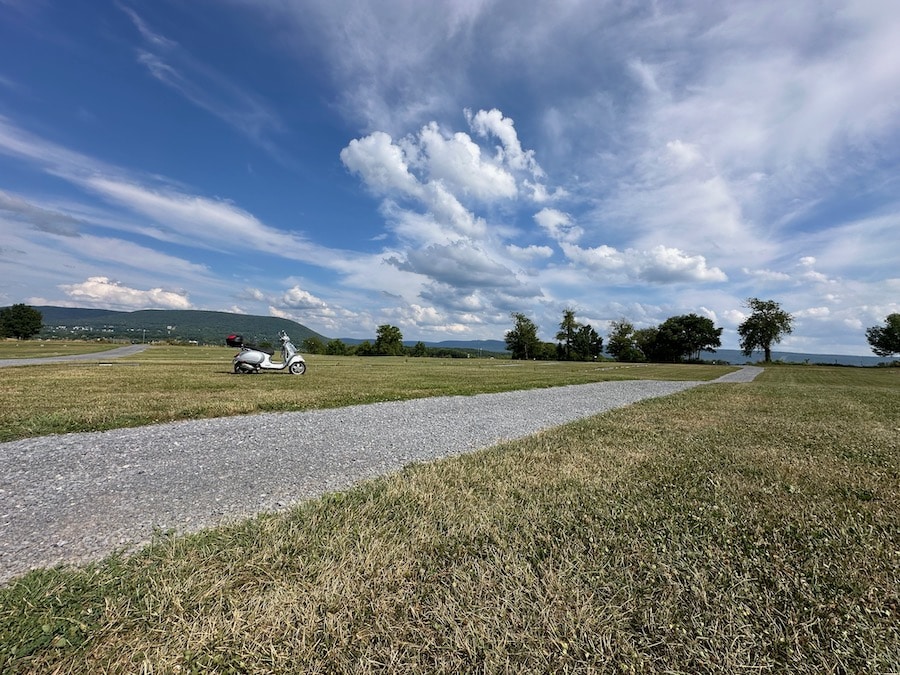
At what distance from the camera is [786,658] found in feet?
6.59

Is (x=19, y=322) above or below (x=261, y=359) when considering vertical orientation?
above

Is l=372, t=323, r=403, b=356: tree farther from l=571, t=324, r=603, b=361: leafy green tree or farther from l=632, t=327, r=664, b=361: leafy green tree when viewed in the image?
l=632, t=327, r=664, b=361: leafy green tree

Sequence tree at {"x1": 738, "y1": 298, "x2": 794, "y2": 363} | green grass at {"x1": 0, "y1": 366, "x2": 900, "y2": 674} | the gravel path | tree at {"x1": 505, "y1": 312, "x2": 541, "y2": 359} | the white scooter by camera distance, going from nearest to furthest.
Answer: green grass at {"x1": 0, "y1": 366, "x2": 900, "y2": 674} → the gravel path → the white scooter → tree at {"x1": 738, "y1": 298, "x2": 794, "y2": 363} → tree at {"x1": 505, "y1": 312, "x2": 541, "y2": 359}

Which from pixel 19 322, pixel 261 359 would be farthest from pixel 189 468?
pixel 19 322

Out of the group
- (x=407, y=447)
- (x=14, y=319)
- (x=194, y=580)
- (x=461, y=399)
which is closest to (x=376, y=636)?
(x=194, y=580)

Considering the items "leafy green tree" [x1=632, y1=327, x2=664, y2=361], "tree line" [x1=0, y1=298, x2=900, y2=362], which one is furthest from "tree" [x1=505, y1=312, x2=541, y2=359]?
"leafy green tree" [x1=632, y1=327, x2=664, y2=361]

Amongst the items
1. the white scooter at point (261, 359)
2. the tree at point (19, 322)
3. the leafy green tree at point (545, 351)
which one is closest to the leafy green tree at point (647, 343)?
the leafy green tree at point (545, 351)

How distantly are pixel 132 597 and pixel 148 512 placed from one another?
1.67 m

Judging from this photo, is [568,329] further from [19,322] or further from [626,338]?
[19,322]

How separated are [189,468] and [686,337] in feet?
323

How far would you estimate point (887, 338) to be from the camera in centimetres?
7200

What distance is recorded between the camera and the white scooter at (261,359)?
60.3 ft

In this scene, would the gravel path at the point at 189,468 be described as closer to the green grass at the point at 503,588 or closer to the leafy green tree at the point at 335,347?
the green grass at the point at 503,588

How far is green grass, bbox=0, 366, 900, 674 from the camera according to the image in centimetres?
200
